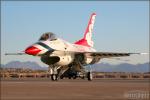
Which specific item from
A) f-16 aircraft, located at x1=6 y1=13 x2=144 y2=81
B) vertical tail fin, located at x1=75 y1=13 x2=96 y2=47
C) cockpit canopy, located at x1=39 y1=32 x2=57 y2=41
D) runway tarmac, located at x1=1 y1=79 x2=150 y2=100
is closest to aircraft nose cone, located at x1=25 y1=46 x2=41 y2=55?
f-16 aircraft, located at x1=6 y1=13 x2=144 y2=81

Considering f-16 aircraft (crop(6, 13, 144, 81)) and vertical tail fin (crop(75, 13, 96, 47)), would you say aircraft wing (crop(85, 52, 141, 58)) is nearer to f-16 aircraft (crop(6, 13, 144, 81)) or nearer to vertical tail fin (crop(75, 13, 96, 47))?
f-16 aircraft (crop(6, 13, 144, 81))

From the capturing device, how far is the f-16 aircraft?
3170 centimetres

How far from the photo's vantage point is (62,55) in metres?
34.2

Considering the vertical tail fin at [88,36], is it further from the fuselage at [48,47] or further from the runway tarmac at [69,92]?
the runway tarmac at [69,92]

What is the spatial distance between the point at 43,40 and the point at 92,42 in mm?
13534

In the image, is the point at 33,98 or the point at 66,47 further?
the point at 66,47

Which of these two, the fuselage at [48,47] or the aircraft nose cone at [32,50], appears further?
the fuselage at [48,47]

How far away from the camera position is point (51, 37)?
33.5 m

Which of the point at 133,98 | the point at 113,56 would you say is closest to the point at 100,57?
the point at 113,56

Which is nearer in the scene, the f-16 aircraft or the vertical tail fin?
the f-16 aircraft

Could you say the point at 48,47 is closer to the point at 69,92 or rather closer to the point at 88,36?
the point at 88,36

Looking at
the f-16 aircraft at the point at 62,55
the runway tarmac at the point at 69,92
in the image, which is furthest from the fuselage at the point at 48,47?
the runway tarmac at the point at 69,92

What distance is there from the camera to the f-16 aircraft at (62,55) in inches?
1248

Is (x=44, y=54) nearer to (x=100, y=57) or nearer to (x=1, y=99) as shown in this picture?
(x=100, y=57)
